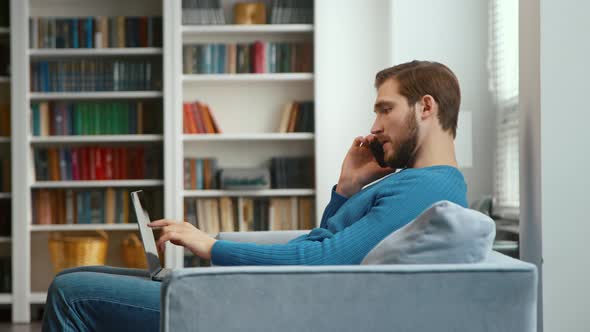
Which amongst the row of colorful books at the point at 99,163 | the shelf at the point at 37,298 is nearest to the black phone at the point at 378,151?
the row of colorful books at the point at 99,163

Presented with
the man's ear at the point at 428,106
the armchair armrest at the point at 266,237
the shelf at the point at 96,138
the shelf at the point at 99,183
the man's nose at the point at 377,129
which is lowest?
the armchair armrest at the point at 266,237

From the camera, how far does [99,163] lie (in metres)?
5.17

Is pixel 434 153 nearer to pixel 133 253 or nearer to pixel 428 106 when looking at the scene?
pixel 428 106

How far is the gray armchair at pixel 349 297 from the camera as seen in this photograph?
1457mm

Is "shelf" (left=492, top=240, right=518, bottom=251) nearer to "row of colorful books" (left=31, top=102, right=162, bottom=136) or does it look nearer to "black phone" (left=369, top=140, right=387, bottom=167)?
"black phone" (left=369, top=140, right=387, bottom=167)

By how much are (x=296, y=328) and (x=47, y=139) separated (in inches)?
154

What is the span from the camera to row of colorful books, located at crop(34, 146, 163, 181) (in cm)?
516

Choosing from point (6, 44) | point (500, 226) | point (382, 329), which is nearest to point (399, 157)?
point (382, 329)

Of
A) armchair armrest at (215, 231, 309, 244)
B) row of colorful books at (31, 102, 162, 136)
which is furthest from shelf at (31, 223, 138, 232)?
armchair armrest at (215, 231, 309, 244)

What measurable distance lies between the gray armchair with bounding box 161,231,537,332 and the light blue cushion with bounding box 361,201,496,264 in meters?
0.07

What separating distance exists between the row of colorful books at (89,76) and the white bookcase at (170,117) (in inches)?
2.7

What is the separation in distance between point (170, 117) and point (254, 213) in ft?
2.66

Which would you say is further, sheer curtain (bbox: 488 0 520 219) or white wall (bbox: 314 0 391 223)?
white wall (bbox: 314 0 391 223)

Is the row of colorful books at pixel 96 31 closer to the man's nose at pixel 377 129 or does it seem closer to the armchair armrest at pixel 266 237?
the armchair armrest at pixel 266 237
